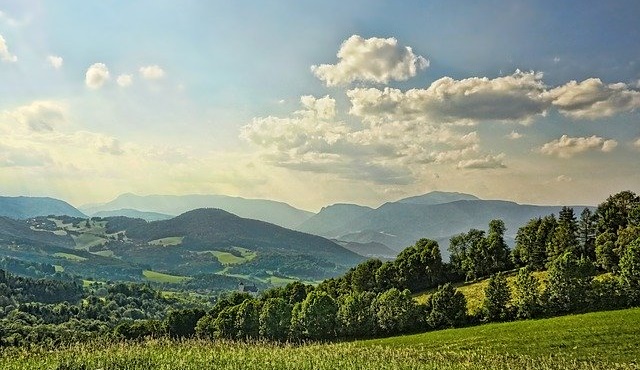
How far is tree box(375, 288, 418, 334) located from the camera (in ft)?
251

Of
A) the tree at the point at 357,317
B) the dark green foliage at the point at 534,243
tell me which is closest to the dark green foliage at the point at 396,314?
the tree at the point at 357,317

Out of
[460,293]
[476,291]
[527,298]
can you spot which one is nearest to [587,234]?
[476,291]

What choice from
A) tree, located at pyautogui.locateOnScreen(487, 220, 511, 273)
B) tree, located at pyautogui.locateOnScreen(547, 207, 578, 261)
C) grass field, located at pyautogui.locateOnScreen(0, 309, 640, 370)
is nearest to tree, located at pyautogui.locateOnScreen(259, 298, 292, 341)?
grass field, located at pyautogui.locateOnScreen(0, 309, 640, 370)

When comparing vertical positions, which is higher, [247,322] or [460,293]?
[460,293]

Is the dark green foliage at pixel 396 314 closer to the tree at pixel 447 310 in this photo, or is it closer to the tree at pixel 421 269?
the tree at pixel 447 310

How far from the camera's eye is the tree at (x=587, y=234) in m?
89.2

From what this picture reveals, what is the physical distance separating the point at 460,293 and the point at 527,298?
31.3 ft

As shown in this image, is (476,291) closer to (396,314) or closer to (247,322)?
(396,314)

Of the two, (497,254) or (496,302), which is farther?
(497,254)

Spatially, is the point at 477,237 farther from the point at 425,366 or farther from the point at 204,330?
the point at 425,366

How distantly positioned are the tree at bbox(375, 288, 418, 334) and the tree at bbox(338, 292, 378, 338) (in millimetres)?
1847

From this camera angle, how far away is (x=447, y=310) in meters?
73.4

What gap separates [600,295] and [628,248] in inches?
363

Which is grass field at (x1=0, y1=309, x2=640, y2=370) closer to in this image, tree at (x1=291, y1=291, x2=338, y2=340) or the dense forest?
the dense forest
